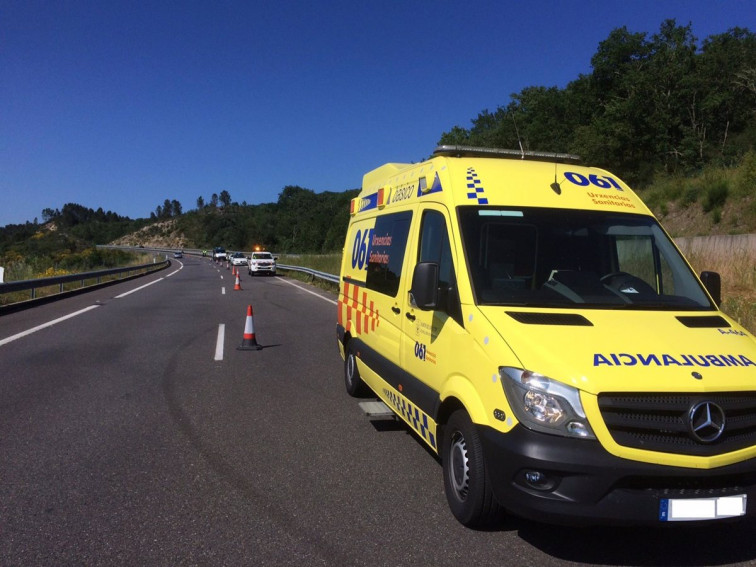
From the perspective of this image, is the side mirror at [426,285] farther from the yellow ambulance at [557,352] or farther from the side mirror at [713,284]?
the side mirror at [713,284]

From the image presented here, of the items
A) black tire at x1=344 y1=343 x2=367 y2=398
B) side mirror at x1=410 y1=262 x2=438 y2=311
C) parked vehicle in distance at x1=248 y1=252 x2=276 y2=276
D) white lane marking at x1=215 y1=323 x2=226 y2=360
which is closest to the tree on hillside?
parked vehicle in distance at x1=248 y1=252 x2=276 y2=276

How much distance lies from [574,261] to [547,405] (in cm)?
166

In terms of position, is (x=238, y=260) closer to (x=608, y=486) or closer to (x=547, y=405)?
(x=547, y=405)

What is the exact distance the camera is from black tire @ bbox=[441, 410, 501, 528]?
355 centimetres

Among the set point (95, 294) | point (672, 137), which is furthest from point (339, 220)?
point (95, 294)

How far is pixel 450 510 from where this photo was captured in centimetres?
402

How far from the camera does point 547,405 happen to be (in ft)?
10.5

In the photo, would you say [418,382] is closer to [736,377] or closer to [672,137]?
[736,377]

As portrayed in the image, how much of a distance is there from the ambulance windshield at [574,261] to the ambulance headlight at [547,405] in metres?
0.81

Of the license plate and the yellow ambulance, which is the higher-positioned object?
the yellow ambulance

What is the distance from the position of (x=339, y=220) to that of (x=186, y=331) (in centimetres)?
8394

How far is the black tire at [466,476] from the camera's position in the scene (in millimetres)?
3551

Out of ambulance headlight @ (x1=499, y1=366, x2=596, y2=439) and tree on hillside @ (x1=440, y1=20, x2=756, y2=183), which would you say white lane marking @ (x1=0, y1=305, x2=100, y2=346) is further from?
tree on hillside @ (x1=440, y1=20, x2=756, y2=183)

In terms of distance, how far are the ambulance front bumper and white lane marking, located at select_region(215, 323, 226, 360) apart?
7075mm
